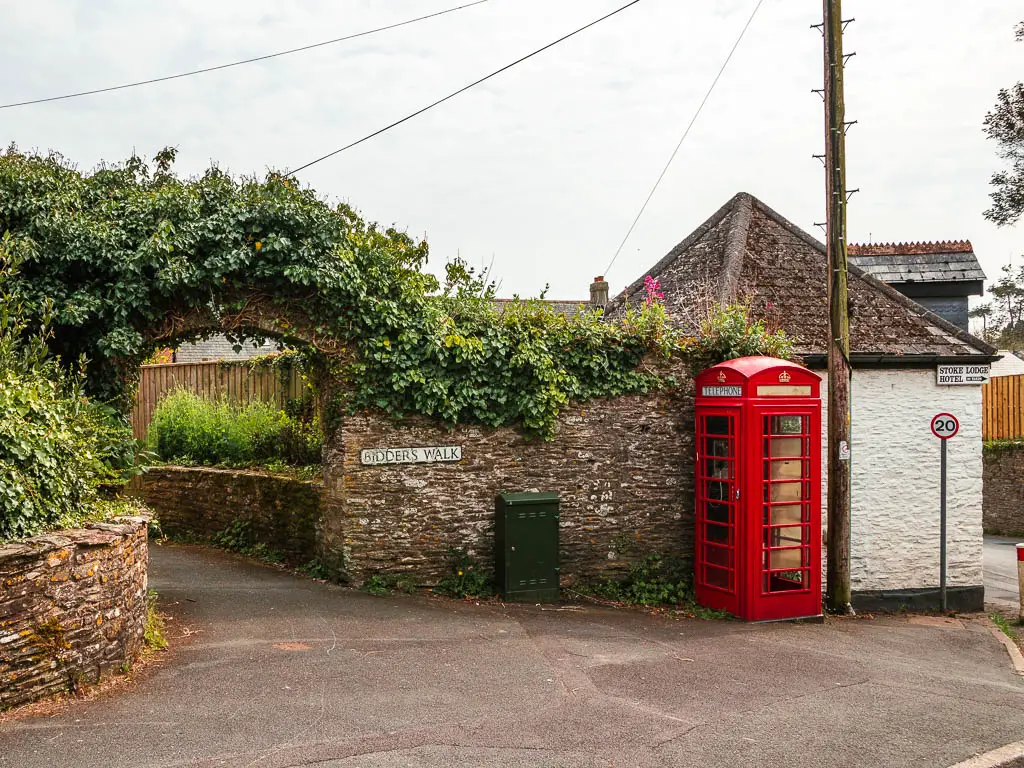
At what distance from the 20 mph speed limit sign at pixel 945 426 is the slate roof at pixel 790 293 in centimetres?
91

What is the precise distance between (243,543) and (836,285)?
8.50 m

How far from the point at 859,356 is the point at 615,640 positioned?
18.8 ft

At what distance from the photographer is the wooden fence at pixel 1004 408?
23.4 metres

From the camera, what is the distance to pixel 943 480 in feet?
37.3

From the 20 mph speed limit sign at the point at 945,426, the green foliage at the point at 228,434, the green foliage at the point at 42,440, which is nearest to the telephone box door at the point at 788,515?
the 20 mph speed limit sign at the point at 945,426

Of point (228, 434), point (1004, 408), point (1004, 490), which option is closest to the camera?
point (228, 434)

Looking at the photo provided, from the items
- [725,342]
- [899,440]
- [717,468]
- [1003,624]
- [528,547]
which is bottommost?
[1003,624]

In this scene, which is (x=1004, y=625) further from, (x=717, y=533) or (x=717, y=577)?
(x=717, y=533)

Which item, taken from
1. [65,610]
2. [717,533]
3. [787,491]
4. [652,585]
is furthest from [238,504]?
[787,491]

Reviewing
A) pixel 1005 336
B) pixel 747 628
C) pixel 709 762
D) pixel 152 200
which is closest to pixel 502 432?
pixel 747 628

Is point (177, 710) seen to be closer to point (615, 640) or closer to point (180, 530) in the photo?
point (615, 640)

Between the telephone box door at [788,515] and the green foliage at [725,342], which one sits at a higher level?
the green foliage at [725,342]

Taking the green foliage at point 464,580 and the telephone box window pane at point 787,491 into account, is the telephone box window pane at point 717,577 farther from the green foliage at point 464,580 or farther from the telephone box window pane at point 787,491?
the green foliage at point 464,580

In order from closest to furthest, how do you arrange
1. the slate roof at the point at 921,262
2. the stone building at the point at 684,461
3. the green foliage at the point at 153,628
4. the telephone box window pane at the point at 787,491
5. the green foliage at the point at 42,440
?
the green foliage at the point at 42,440 < the green foliage at the point at 153,628 < the telephone box window pane at the point at 787,491 < the stone building at the point at 684,461 < the slate roof at the point at 921,262
